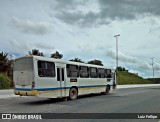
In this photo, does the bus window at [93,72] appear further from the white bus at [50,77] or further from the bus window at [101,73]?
the bus window at [101,73]

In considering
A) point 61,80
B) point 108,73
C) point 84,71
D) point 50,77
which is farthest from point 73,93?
point 108,73

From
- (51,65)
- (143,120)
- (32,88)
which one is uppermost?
(51,65)

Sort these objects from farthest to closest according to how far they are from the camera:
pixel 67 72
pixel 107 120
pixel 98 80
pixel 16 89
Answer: pixel 98 80
pixel 67 72
pixel 16 89
pixel 107 120

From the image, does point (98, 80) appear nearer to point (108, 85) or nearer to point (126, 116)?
point (108, 85)

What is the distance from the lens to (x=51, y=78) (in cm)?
1797

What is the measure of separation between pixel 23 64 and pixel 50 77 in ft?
6.56

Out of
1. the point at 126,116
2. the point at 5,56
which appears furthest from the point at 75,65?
the point at 5,56

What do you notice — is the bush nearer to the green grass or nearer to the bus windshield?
the bus windshield

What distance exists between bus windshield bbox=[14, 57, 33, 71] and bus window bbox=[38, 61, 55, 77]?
598mm

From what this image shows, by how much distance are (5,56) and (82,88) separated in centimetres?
2705

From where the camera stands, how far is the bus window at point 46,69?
17.2 m

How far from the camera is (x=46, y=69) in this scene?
17.8m

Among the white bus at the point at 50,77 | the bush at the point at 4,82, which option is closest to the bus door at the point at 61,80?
the white bus at the point at 50,77

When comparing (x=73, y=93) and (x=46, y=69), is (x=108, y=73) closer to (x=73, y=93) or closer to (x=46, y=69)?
(x=73, y=93)
